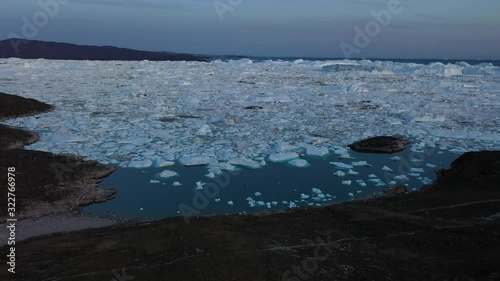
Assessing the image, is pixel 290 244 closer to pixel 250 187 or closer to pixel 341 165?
pixel 250 187

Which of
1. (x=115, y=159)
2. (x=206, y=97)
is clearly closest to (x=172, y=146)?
(x=115, y=159)

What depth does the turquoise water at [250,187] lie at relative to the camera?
258 inches

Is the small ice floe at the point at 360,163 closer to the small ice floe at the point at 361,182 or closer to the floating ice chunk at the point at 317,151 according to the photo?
the floating ice chunk at the point at 317,151

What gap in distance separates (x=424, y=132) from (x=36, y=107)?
1245 centimetres

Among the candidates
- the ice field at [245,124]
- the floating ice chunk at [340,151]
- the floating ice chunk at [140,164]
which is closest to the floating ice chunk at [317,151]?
the ice field at [245,124]

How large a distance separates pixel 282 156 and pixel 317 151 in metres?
0.93

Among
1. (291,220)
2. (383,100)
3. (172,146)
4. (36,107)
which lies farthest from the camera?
(383,100)

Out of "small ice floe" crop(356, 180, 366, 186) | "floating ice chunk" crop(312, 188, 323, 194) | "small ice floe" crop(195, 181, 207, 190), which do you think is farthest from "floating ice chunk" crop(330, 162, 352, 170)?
"small ice floe" crop(195, 181, 207, 190)

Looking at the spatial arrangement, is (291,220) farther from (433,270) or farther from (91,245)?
(91,245)

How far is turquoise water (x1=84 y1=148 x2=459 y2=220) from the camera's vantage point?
6551 mm

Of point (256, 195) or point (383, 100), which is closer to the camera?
point (256, 195)

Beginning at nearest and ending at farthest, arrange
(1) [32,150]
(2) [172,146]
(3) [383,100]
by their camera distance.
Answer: (1) [32,150] → (2) [172,146] → (3) [383,100]

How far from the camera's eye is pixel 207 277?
3.94m

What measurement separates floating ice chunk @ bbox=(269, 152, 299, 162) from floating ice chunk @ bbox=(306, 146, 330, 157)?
1.34ft
